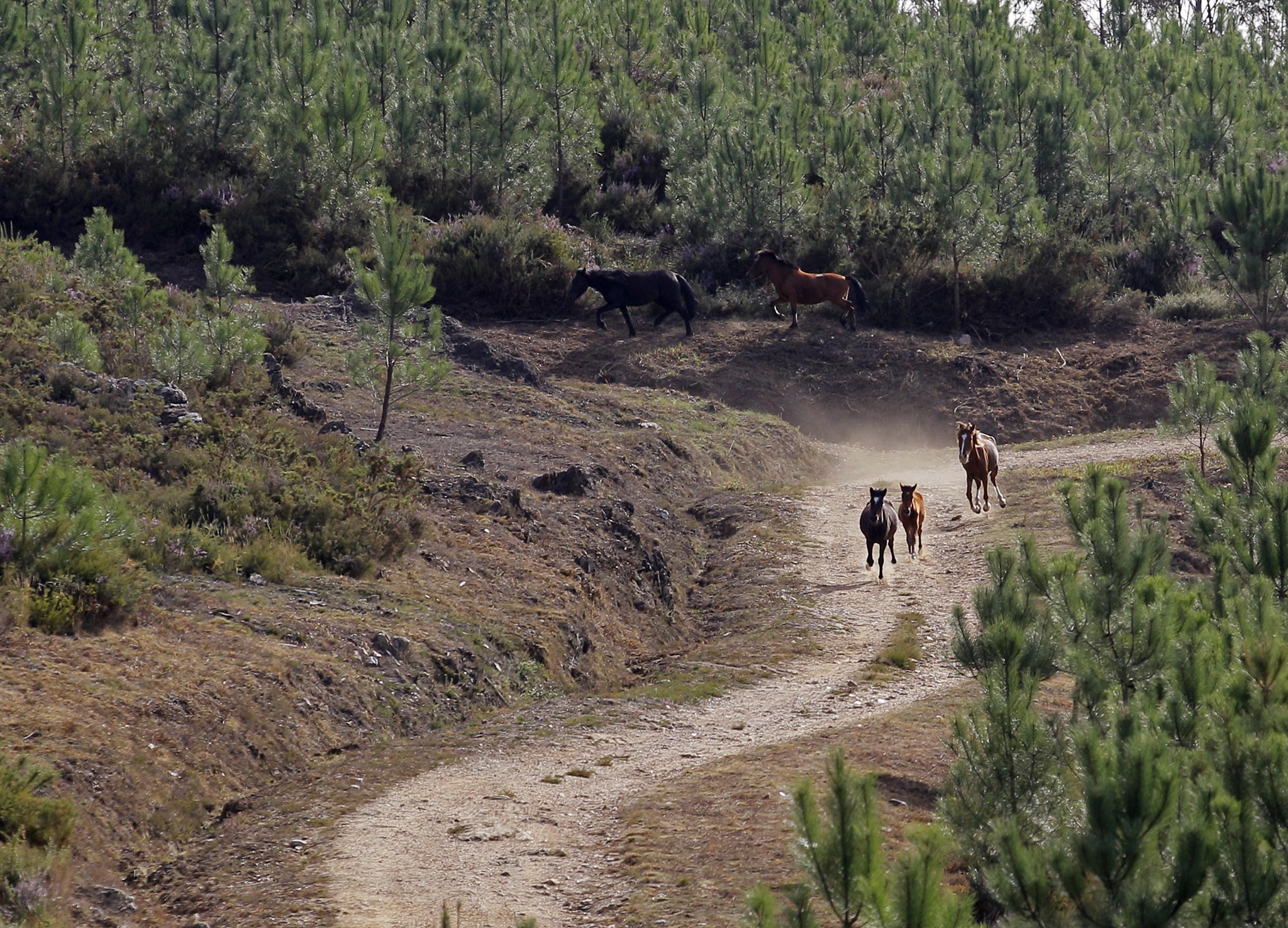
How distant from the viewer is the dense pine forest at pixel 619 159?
30.8m

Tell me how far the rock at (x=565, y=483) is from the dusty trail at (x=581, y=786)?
3011 millimetres

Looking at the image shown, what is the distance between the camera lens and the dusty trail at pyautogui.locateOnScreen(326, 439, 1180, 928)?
23.5 feet

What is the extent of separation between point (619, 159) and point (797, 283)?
11.2 m

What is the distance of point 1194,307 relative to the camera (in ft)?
108

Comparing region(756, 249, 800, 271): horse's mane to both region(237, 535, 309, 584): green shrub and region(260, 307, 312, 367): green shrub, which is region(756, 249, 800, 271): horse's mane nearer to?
region(260, 307, 312, 367): green shrub

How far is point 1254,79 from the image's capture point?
44938 millimetres

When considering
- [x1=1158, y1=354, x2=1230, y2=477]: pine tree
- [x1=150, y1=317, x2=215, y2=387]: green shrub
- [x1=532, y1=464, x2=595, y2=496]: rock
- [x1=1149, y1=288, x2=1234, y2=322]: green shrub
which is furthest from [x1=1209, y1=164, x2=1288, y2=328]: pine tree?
[x1=150, y1=317, x2=215, y2=387]: green shrub

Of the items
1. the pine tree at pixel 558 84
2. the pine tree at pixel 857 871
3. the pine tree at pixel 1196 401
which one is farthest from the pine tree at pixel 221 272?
the pine tree at pixel 857 871

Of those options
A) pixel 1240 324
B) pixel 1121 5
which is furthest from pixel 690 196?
pixel 1121 5

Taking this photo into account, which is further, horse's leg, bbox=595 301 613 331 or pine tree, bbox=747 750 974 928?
→ horse's leg, bbox=595 301 613 331

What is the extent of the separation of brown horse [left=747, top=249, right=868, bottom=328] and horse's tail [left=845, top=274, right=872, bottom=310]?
0.39 metres

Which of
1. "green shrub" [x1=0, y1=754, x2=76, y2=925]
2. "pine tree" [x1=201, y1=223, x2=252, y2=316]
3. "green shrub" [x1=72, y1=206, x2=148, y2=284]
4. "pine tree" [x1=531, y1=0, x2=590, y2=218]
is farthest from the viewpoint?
"pine tree" [x1=531, y1=0, x2=590, y2=218]

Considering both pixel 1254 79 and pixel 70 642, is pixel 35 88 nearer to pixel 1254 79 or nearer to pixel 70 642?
pixel 70 642

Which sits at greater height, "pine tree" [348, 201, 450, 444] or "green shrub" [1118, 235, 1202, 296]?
"green shrub" [1118, 235, 1202, 296]
